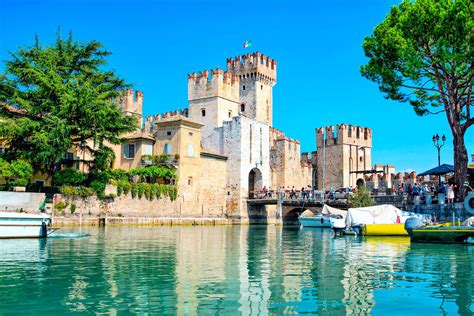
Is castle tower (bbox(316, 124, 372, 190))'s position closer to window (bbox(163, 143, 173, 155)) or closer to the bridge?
the bridge

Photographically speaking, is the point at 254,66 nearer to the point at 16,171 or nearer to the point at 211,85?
the point at 211,85

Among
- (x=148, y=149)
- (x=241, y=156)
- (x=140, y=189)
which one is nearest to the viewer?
(x=140, y=189)

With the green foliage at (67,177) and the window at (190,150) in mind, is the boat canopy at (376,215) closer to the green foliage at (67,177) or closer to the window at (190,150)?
the green foliage at (67,177)

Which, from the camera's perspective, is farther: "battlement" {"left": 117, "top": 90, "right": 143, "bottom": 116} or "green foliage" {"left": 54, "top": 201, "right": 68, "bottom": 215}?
"battlement" {"left": 117, "top": 90, "right": 143, "bottom": 116}

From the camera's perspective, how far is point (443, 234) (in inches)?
730

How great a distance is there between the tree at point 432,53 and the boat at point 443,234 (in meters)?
6.51

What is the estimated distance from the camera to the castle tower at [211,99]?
49.8 m

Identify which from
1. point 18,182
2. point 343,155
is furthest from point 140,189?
point 343,155

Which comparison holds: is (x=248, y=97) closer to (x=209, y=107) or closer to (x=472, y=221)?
(x=209, y=107)

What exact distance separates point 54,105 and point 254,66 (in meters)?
31.8

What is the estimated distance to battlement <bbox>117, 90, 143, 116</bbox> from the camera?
46875mm

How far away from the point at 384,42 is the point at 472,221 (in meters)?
10.1

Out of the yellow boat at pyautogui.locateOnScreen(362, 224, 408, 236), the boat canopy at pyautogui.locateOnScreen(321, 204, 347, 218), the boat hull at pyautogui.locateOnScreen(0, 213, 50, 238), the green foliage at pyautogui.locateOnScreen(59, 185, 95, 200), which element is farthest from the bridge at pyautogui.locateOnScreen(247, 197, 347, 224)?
the boat hull at pyautogui.locateOnScreen(0, 213, 50, 238)

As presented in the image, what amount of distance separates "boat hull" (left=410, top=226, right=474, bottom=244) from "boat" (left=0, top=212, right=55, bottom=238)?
14229mm
